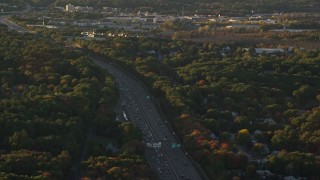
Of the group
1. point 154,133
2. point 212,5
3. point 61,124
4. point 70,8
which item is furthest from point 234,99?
point 212,5

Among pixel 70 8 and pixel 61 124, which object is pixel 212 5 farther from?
pixel 61 124

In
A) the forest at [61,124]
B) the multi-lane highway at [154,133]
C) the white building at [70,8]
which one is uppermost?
the white building at [70,8]

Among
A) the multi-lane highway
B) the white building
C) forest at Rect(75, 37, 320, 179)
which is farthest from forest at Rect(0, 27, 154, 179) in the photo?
the white building

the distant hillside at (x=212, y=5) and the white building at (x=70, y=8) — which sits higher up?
the distant hillside at (x=212, y=5)

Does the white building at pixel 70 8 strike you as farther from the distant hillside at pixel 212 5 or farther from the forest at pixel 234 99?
the forest at pixel 234 99

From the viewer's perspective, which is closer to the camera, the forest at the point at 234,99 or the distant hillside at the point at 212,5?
the forest at the point at 234,99

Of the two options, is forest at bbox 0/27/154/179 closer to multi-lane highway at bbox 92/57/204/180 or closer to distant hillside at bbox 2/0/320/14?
multi-lane highway at bbox 92/57/204/180

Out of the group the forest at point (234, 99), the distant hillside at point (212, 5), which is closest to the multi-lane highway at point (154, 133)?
the forest at point (234, 99)
